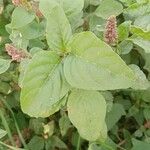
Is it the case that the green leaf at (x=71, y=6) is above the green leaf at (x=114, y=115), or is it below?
above

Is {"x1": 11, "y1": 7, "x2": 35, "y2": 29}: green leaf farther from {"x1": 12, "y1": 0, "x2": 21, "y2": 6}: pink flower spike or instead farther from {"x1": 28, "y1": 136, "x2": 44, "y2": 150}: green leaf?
{"x1": 28, "y1": 136, "x2": 44, "y2": 150}: green leaf

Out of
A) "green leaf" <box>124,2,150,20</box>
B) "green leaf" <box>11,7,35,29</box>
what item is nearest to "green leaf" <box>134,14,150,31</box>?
"green leaf" <box>124,2,150,20</box>

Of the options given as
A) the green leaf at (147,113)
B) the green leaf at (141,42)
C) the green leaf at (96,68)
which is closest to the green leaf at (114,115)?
the green leaf at (147,113)

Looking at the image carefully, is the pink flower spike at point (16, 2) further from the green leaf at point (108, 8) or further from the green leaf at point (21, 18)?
the green leaf at point (108, 8)

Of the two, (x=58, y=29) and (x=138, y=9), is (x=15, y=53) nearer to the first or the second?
(x=58, y=29)

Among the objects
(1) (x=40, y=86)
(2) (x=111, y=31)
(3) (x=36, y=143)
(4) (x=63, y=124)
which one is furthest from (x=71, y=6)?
(3) (x=36, y=143)

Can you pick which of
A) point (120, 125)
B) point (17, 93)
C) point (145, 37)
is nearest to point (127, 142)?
point (120, 125)
